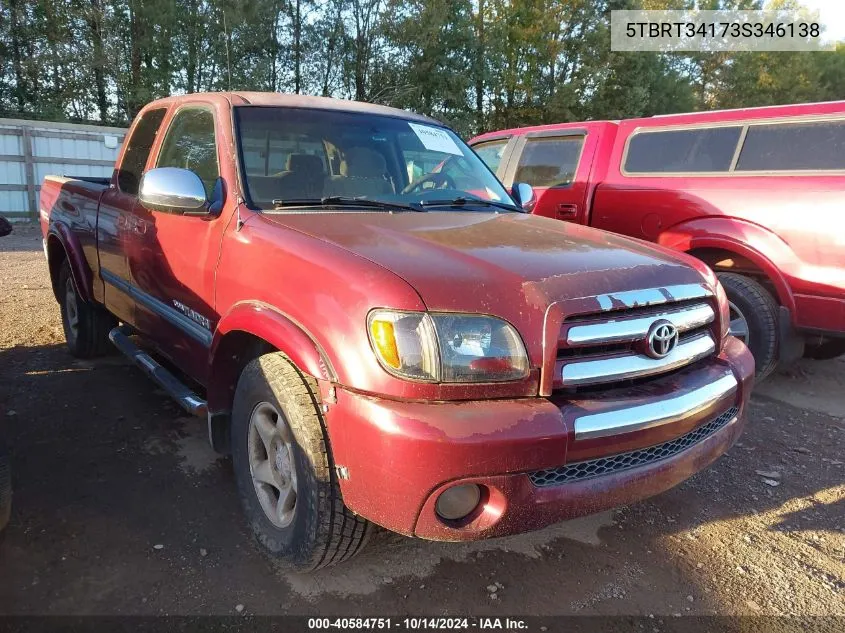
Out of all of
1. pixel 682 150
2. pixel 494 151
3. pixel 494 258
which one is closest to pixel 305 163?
pixel 494 258

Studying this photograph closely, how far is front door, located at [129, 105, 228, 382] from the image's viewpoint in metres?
2.82

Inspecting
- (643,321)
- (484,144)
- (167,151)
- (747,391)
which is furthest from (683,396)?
(484,144)

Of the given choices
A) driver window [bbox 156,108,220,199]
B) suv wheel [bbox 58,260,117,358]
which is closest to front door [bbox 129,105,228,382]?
driver window [bbox 156,108,220,199]

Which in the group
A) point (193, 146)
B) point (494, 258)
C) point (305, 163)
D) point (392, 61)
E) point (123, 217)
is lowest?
point (494, 258)

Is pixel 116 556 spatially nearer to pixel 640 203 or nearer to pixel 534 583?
pixel 534 583

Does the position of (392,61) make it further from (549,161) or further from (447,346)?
(447,346)

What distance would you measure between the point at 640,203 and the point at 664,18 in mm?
23713

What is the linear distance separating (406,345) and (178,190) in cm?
145

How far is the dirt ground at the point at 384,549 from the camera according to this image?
7.55 feet

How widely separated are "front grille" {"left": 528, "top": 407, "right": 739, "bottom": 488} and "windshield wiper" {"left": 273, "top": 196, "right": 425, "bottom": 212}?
1.44m

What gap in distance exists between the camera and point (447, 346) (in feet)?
6.26

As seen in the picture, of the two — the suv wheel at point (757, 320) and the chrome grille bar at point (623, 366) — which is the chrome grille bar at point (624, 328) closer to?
the chrome grille bar at point (623, 366)

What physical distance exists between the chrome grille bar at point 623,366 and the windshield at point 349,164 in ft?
4.16

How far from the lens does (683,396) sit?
2.20 m
